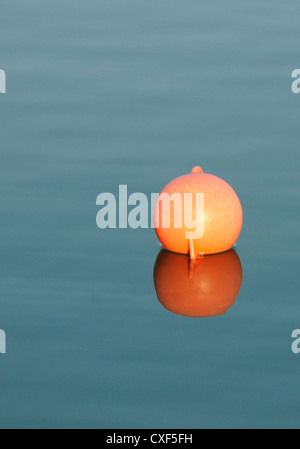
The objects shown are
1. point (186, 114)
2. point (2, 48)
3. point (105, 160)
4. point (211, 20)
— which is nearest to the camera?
point (105, 160)

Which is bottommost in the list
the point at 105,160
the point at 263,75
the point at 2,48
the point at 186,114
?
the point at 105,160

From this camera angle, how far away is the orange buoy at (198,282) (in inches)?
369

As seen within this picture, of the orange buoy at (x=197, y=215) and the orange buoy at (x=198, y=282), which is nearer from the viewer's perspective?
the orange buoy at (x=198, y=282)

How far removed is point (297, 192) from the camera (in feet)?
37.4

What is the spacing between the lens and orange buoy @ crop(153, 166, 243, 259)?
9844 millimetres

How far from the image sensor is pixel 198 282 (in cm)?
969

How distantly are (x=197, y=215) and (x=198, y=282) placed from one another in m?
0.64

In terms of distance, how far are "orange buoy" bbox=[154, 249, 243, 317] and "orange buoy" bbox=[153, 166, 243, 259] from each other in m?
0.13

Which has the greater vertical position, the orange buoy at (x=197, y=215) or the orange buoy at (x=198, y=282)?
the orange buoy at (x=197, y=215)

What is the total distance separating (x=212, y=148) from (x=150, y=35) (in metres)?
4.96

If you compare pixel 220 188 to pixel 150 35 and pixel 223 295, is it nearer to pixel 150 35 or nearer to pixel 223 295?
pixel 223 295

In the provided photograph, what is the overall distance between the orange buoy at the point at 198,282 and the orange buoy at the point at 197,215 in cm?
13

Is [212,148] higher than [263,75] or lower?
lower

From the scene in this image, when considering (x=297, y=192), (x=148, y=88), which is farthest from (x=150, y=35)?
(x=297, y=192)
